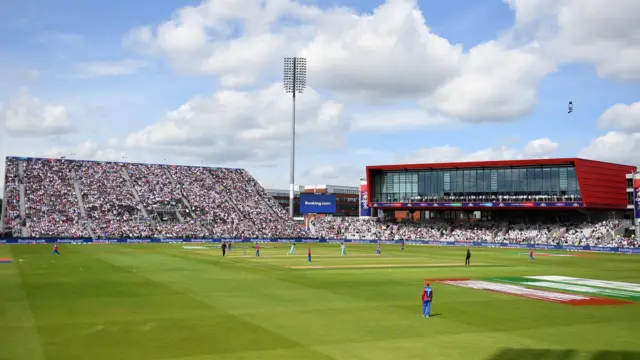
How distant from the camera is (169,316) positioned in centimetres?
2123

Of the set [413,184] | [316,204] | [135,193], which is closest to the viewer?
[135,193]

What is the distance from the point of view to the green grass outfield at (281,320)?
53.3 feet

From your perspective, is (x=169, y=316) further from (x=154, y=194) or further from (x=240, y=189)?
(x=240, y=189)

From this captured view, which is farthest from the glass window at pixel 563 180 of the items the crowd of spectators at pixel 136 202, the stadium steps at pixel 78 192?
the stadium steps at pixel 78 192

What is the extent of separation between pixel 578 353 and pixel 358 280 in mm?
19136

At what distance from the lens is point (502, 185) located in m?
92.0

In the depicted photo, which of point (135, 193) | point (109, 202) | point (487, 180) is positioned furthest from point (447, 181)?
point (109, 202)

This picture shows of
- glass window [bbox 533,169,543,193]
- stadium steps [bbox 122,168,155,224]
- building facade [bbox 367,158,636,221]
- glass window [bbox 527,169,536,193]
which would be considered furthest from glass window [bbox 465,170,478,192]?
stadium steps [bbox 122,168,155,224]

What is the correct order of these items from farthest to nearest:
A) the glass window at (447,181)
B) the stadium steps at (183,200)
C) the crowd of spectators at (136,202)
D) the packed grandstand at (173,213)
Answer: the glass window at (447,181) → the stadium steps at (183,200) → the crowd of spectators at (136,202) → the packed grandstand at (173,213)

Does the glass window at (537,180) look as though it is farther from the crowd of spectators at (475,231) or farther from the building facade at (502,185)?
the crowd of spectators at (475,231)

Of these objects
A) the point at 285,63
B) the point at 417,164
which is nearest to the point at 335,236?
the point at 417,164

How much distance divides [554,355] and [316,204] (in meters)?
96.8

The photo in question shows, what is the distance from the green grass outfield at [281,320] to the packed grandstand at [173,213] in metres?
49.5

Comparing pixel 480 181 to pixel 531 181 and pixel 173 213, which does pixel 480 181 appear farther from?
pixel 173 213
